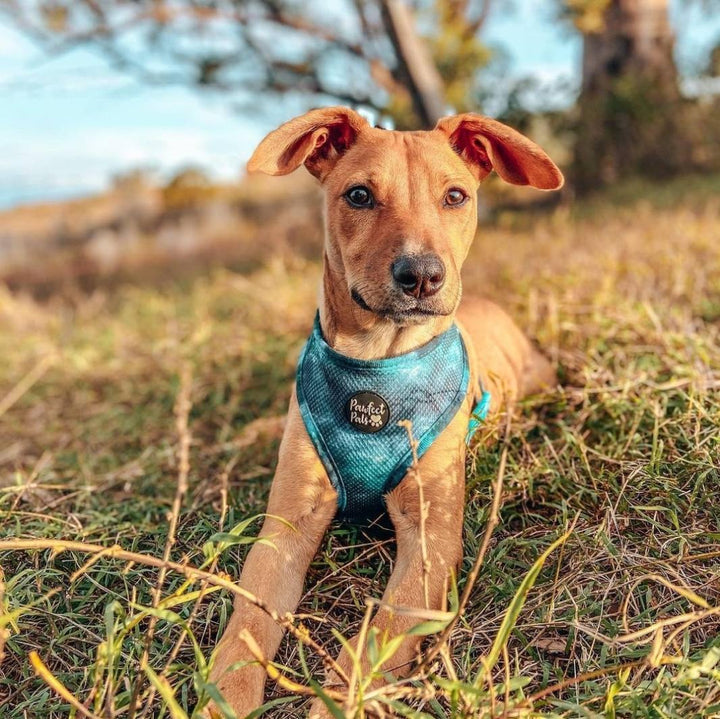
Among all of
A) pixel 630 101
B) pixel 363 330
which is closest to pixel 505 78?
pixel 630 101

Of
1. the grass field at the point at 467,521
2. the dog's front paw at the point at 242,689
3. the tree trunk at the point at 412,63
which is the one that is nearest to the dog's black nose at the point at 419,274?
the grass field at the point at 467,521

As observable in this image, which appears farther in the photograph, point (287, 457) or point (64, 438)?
point (64, 438)

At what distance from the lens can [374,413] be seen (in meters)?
2.58

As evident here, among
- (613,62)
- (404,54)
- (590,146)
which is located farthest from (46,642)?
(613,62)

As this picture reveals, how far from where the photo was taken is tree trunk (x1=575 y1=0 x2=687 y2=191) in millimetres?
11422

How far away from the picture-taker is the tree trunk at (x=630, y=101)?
11422 mm

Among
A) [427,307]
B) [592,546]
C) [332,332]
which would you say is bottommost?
[592,546]

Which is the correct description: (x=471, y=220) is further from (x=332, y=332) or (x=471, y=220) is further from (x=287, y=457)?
(x=287, y=457)

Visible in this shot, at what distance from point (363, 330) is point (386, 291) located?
354mm

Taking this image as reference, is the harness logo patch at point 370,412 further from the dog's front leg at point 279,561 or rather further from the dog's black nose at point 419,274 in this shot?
the dog's black nose at point 419,274

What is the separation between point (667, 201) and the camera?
29.9 ft

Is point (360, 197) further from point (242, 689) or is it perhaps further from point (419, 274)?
point (242, 689)

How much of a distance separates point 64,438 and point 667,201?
776cm

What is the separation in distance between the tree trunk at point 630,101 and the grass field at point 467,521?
634 centimetres
